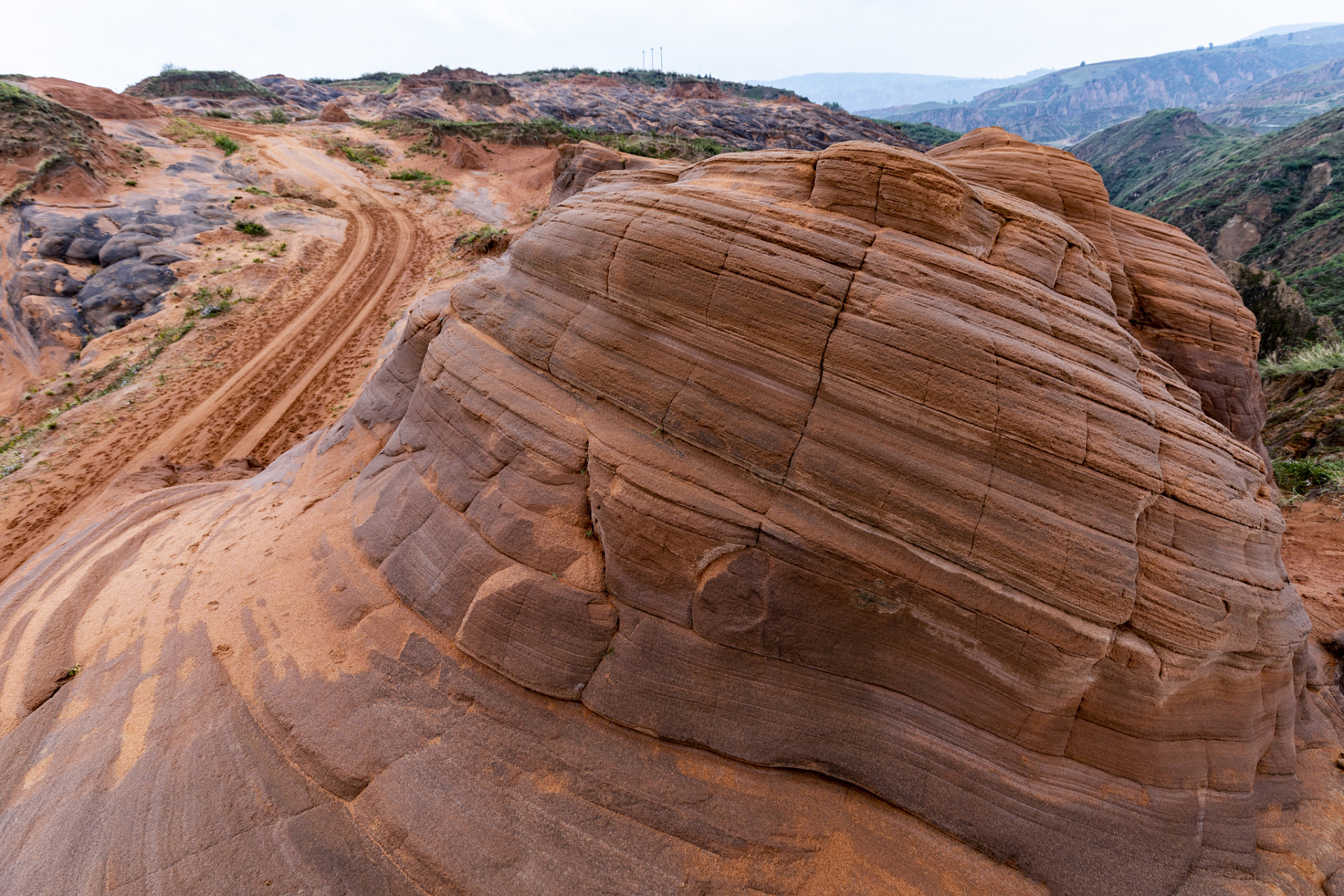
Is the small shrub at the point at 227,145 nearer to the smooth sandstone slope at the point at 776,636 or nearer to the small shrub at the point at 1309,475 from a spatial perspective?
the smooth sandstone slope at the point at 776,636

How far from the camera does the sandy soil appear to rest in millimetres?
11984

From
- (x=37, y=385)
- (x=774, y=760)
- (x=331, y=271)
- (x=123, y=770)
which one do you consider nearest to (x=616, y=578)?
(x=774, y=760)

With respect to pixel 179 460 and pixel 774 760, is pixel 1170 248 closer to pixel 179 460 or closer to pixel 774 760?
pixel 774 760

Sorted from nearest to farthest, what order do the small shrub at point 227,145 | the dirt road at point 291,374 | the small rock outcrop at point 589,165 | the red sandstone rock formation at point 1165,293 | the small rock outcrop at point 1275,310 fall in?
1. the red sandstone rock formation at point 1165,293
2. the dirt road at point 291,374
3. the small rock outcrop at point 1275,310
4. the small rock outcrop at point 589,165
5. the small shrub at point 227,145

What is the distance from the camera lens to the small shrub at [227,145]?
30953 mm

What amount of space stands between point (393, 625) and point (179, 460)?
11107 millimetres

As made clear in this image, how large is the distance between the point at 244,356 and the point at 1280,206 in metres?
62.5

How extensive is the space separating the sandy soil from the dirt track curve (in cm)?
4

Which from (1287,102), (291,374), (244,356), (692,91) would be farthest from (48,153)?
(1287,102)

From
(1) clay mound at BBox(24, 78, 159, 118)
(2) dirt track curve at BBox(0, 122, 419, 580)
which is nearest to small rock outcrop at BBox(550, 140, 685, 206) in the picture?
(2) dirt track curve at BBox(0, 122, 419, 580)

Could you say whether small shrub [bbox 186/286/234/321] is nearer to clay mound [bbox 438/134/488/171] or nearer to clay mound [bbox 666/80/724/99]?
clay mound [bbox 438/134/488/171]

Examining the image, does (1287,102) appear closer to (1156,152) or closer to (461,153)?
(1156,152)

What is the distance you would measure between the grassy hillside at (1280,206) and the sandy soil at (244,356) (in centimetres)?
4021

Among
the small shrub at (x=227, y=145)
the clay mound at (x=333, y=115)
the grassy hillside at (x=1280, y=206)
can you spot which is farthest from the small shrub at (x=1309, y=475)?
the clay mound at (x=333, y=115)
